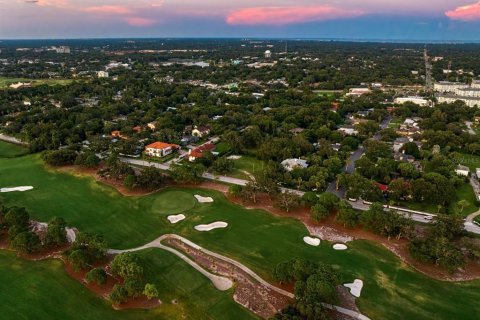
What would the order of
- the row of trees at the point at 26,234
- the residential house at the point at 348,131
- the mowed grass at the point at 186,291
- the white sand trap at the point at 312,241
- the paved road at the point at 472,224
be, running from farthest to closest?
the residential house at the point at 348,131
the paved road at the point at 472,224
the white sand trap at the point at 312,241
the row of trees at the point at 26,234
the mowed grass at the point at 186,291

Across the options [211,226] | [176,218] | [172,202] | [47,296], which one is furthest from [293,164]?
[47,296]

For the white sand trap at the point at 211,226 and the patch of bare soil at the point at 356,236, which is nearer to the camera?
the patch of bare soil at the point at 356,236

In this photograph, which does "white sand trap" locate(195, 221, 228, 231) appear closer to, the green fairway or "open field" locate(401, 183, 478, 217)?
the green fairway

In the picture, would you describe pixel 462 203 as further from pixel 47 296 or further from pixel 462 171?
pixel 47 296

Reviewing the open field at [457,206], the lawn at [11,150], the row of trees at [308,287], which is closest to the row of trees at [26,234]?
the row of trees at [308,287]

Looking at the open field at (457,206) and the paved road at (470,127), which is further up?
the paved road at (470,127)

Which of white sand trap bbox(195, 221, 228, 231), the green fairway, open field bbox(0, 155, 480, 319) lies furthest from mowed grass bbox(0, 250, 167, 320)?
white sand trap bbox(195, 221, 228, 231)

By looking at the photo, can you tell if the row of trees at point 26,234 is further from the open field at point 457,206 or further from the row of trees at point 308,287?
the open field at point 457,206
